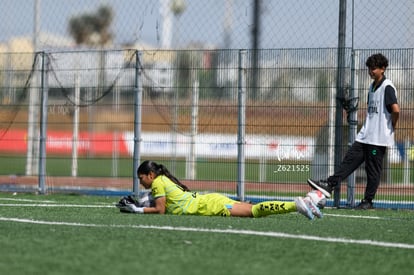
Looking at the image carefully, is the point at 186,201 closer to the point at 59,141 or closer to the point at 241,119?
the point at 241,119

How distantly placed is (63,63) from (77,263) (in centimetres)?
1027

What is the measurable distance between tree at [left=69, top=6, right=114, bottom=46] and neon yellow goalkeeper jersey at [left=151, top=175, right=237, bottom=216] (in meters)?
11.2

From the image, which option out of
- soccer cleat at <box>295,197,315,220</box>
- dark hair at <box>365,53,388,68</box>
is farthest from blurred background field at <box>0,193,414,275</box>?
dark hair at <box>365,53,388,68</box>

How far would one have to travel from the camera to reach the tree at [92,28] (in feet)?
76.9

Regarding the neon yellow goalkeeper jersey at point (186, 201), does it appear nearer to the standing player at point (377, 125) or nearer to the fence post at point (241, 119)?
the standing player at point (377, 125)

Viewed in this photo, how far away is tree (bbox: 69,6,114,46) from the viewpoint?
923 inches

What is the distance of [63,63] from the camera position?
16.5m

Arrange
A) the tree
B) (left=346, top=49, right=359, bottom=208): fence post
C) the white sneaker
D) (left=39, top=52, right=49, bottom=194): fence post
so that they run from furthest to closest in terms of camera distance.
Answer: the tree, (left=39, top=52, right=49, bottom=194): fence post, (left=346, top=49, right=359, bottom=208): fence post, the white sneaker

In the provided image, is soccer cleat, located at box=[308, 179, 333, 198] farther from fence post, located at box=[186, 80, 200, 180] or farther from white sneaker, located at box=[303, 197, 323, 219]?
fence post, located at box=[186, 80, 200, 180]

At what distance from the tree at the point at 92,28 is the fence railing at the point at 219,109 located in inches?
198

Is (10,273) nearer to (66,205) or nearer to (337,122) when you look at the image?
(66,205)

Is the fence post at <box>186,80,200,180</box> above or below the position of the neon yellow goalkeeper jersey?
above

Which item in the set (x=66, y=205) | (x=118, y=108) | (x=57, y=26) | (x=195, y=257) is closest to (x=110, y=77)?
(x=118, y=108)

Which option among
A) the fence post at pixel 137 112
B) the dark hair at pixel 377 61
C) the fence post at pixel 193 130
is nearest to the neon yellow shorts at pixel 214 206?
the dark hair at pixel 377 61
